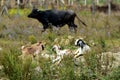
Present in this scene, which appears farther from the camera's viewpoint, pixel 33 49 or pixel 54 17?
pixel 54 17

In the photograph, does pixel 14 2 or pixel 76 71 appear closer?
pixel 76 71

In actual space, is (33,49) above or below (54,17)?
above

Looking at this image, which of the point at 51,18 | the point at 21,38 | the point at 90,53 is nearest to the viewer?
the point at 90,53

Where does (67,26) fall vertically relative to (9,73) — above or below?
below

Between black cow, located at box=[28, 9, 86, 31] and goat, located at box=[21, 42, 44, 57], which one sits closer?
goat, located at box=[21, 42, 44, 57]

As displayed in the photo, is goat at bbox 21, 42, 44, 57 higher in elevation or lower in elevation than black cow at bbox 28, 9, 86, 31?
higher

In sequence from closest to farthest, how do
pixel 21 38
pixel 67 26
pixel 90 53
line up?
pixel 90 53
pixel 21 38
pixel 67 26

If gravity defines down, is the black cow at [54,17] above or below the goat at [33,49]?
below

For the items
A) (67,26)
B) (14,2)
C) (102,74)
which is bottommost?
(14,2)

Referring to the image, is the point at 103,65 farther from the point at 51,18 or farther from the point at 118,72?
the point at 51,18

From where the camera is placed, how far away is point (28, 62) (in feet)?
25.5

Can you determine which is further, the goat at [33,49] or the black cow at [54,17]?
the black cow at [54,17]

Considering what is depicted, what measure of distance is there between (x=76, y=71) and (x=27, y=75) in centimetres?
94

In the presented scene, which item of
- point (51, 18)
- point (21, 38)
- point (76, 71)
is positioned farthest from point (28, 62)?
point (51, 18)
